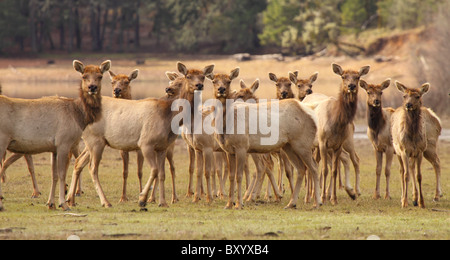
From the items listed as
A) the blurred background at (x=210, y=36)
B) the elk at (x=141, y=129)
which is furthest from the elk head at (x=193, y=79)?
the blurred background at (x=210, y=36)

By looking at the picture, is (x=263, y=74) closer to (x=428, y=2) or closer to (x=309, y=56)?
(x=309, y=56)

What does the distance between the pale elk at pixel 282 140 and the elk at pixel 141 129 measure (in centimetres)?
100

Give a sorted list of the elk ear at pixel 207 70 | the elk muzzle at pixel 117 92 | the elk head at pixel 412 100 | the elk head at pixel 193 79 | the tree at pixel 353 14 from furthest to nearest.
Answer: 1. the tree at pixel 353 14
2. the elk muzzle at pixel 117 92
3. the elk ear at pixel 207 70
4. the elk head at pixel 412 100
5. the elk head at pixel 193 79

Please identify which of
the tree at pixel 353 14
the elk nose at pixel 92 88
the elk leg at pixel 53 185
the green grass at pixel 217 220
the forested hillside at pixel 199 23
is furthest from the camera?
the tree at pixel 353 14

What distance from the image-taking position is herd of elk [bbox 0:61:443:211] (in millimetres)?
14055

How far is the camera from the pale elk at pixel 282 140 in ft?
48.7

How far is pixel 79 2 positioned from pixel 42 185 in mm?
64916

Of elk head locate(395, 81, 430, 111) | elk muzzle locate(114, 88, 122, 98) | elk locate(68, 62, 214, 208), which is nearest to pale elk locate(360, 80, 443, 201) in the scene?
elk head locate(395, 81, 430, 111)

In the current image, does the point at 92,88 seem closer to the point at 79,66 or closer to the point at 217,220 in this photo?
the point at 79,66

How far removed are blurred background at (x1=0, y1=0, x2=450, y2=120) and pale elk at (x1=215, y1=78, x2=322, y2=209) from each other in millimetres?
40767

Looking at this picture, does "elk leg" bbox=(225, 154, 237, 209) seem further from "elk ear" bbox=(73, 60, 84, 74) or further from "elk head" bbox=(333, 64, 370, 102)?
"elk ear" bbox=(73, 60, 84, 74)

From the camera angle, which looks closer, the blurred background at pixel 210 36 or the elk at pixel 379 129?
the elk at pixel 379 129

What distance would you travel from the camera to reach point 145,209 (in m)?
14.2

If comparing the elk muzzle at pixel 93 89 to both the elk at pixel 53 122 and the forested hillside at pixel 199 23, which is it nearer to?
the elk at pixel 53 122
